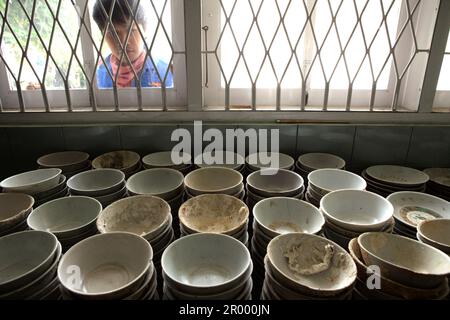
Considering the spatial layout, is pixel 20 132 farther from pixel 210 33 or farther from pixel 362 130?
pixel 362 130

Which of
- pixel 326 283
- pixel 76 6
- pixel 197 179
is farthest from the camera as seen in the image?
pixel 76 6

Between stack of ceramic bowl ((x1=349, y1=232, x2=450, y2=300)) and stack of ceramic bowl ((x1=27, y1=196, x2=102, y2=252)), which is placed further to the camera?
stack of ceramic bowl ((x1=27, y1=196, x2=102, y2=252))

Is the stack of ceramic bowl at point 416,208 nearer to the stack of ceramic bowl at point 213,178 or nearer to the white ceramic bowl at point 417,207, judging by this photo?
the white ceramic bowl at point 417,207

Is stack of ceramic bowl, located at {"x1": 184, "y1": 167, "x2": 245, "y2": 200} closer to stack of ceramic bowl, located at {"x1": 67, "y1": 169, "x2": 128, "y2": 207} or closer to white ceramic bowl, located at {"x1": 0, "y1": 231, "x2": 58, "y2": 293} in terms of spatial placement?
stack of ceramic bowl, located at {"x1": 67, "y1": 169, "x2": 128, "y2": 207}

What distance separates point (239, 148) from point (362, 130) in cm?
61

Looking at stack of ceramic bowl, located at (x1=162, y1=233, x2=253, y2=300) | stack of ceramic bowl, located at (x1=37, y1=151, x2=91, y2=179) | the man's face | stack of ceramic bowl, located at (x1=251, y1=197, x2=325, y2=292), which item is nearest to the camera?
stack of ceramic bowl, located at (x1=162, y1=233, x2=253, y2=300)

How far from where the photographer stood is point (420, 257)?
2.80 ft

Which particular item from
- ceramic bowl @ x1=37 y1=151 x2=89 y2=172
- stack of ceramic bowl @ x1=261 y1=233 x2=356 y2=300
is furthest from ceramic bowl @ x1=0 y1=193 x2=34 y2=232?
stack of ceramic bowl @ x1=261 y1=233 x2=356 y2=300

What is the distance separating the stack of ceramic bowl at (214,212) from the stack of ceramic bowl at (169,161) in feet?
1.07

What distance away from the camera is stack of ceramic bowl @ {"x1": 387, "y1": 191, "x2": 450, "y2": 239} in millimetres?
1105

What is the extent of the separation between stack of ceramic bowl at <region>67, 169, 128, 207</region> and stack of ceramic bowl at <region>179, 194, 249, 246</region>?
312 millimetres

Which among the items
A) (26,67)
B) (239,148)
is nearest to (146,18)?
(26,67)
